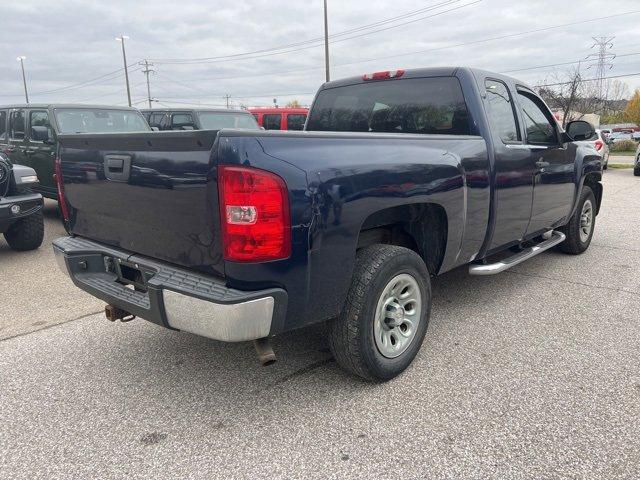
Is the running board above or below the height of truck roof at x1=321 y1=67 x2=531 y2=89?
below

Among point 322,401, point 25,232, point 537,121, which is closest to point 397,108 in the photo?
point 537,121

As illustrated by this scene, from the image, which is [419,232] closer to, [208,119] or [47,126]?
[47,126]

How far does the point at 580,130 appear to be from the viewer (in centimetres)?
484

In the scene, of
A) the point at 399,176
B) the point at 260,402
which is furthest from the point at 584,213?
the point at 260,402

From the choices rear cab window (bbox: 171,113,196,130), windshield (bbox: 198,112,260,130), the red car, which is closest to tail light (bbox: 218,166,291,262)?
windshield (bbox: 198,112,260,130)

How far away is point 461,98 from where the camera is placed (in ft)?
12.3

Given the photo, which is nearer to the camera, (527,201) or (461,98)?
(461,98)

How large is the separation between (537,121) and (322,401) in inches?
130

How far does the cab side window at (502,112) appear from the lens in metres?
3.86

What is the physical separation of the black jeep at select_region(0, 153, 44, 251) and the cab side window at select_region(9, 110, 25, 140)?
8.92 feet

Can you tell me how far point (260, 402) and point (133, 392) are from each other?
2.52 feet

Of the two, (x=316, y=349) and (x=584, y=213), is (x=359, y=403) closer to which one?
(x=316, y=349)

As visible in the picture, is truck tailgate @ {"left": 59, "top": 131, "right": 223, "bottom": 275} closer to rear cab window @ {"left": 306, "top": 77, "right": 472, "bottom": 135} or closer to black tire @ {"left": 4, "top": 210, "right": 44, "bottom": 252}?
rear cab window @ {"left": 306, "top": 77, "right": 472, "bottom": 135}

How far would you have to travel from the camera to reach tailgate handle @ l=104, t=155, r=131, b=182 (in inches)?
106
